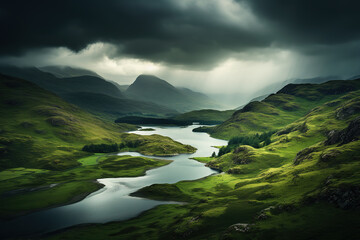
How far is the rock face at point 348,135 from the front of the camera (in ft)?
367

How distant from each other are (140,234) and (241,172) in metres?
106

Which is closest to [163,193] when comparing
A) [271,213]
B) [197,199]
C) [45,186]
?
[197,199]

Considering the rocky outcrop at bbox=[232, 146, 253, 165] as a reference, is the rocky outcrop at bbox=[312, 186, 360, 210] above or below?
below

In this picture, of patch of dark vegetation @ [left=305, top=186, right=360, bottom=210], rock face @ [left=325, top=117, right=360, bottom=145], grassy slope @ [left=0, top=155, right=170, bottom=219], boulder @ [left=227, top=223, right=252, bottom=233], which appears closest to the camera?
patch of dark vegetation @ [left=305, top=186, right=360, bottom=210]

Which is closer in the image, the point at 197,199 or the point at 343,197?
the point at 343,197

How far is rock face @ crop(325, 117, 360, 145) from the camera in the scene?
112000mm

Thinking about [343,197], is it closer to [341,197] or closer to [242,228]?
[341,197]

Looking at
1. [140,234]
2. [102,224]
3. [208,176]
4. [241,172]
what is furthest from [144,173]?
[140,234]

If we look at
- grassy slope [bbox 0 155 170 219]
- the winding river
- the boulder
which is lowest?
the boulder

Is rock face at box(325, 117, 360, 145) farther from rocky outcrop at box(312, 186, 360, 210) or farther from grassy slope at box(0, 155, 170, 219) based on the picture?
grassy slope at box(0, 155, 170, 219)

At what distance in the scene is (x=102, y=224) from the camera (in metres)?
95.3

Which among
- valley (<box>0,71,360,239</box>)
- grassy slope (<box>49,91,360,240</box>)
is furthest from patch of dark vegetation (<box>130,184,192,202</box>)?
valley (<box>0,71,360,239</box>)

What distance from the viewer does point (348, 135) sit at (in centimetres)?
11638

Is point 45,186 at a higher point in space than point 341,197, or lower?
higher
